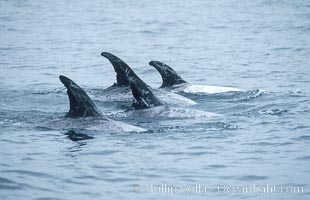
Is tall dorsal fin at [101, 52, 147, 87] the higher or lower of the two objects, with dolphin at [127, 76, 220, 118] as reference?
higher

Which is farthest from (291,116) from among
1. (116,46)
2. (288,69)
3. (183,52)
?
(116,46)

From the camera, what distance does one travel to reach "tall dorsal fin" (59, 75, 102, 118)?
1338cm

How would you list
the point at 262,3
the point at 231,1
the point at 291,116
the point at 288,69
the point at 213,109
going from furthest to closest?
the point at 231,1
the point at 262,3
the point at 288,69
the point at 213,109
the point at 291,116

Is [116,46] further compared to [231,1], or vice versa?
[231,1]

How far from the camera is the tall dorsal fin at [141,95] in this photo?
1478 cm

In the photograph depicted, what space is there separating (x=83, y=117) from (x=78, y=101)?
45 centimetres

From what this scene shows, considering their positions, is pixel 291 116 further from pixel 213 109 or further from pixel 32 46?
pixel 32 46

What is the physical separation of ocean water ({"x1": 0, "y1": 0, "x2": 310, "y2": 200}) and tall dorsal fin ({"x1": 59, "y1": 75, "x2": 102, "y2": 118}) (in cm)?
47

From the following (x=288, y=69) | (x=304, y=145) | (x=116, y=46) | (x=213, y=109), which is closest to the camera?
(x=304, y=145)

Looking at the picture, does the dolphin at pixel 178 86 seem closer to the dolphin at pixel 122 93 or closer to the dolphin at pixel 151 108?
the dolphin at pixel 122 93

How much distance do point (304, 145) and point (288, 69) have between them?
10860mm

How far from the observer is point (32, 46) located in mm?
30516

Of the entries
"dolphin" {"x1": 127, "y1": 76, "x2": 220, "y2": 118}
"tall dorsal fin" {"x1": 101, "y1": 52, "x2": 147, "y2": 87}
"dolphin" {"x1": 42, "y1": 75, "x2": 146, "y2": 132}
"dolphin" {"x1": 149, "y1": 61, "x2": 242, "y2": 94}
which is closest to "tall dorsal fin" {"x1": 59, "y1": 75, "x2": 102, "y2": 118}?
"dolphin" {"x1": 42, "y1": 75, "x2": 146, "y2": 132}

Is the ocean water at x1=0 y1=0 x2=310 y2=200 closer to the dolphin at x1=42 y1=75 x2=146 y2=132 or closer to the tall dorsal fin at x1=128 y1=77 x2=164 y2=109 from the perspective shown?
the dolphin at x1=42 y1=75 x2=146 y2=132
